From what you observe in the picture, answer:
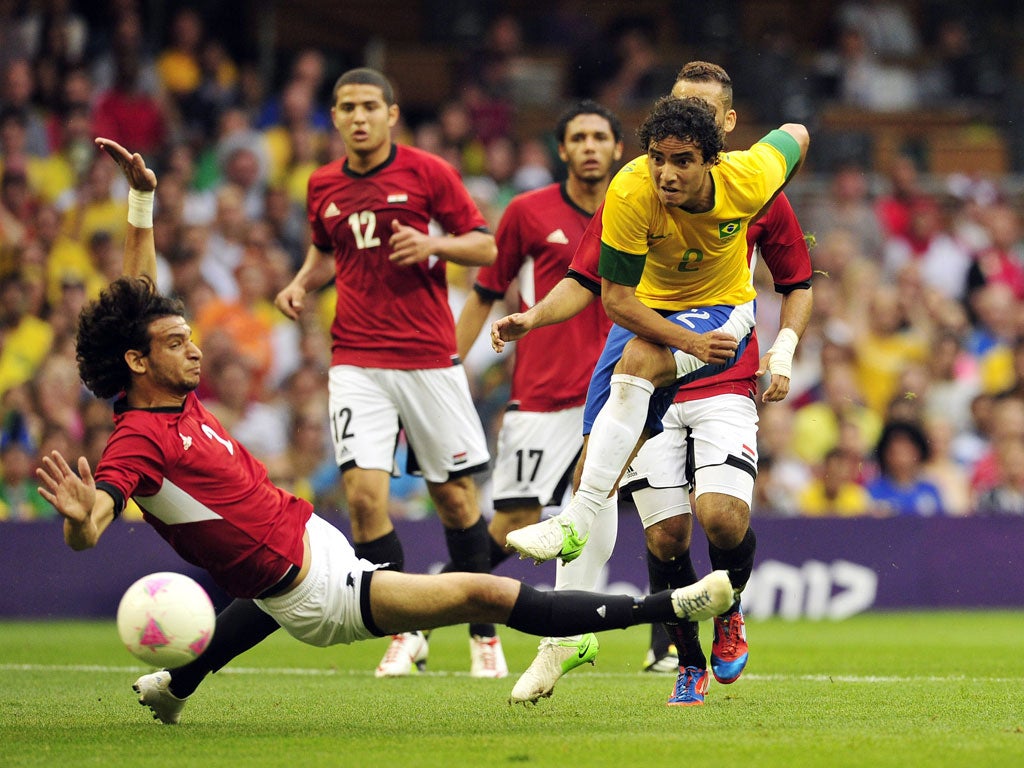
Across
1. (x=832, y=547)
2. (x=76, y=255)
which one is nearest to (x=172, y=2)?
(x=76, y=255)

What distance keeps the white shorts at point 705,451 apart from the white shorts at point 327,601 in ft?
5.13

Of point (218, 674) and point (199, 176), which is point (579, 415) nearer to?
point (218, 674)

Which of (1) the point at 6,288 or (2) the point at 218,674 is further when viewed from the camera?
(1) the point at 6,288

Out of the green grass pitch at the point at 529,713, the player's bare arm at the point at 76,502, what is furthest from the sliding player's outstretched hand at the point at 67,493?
the green grass pitch at the point at 529,713

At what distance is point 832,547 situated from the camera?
498 inches

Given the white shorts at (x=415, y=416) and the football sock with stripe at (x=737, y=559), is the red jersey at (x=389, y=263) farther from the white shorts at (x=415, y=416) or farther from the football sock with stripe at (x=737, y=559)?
the football sock with stripe at (x=737, y=559)

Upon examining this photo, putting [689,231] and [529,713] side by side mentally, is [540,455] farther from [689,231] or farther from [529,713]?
[689,231]

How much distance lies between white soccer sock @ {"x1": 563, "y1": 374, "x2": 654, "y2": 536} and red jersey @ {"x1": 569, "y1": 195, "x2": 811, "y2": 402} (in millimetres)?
455

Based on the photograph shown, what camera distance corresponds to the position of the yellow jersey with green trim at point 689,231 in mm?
6777

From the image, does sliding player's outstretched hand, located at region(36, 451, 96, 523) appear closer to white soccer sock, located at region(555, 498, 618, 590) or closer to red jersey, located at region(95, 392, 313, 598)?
red jersey, located at region(95, 392, 313, 598)

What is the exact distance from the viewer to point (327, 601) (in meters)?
6.33

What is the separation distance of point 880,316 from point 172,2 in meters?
8.89

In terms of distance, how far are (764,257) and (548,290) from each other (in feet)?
6.21

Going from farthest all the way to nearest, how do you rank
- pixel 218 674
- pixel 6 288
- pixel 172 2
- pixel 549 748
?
pixel 172 2 < pixel 6 288 < pixel 218 674 < pixel 549 748
